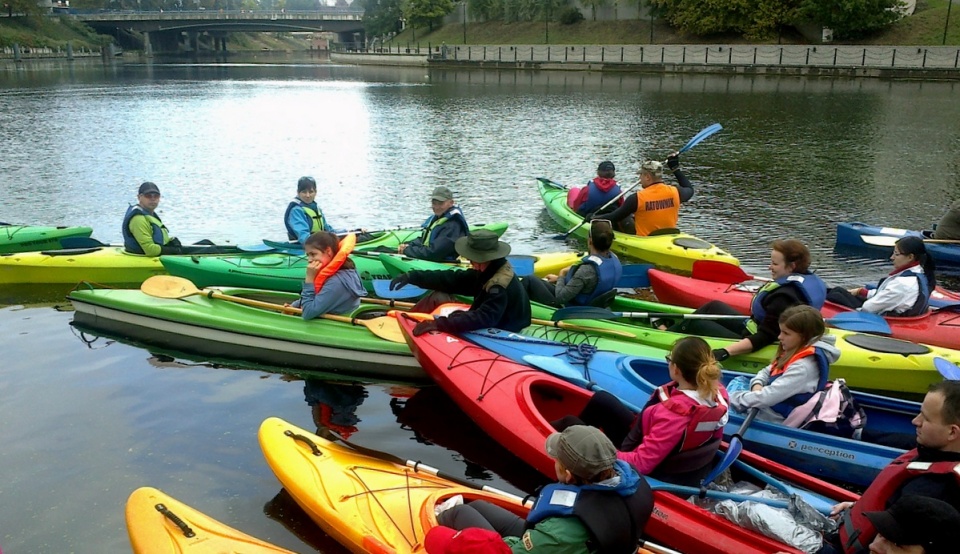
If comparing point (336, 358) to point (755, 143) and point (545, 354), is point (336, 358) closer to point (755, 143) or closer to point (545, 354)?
point (545, 354)

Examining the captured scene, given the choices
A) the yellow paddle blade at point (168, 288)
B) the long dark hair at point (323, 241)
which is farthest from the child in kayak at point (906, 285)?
the yellow paddle blade at point (168, 288)

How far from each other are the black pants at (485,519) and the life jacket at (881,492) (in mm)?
1859

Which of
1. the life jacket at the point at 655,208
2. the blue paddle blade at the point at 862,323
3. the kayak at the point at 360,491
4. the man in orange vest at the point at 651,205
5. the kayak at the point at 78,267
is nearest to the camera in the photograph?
the kayak at the point at 360,491

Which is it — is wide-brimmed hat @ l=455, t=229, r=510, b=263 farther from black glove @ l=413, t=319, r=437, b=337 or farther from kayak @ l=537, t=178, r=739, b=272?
kayak @ l=537, t=178, r=739, b=272

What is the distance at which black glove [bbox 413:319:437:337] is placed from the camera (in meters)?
7.66

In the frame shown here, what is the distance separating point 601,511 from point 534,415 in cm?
236

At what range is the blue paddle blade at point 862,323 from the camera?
7.99m

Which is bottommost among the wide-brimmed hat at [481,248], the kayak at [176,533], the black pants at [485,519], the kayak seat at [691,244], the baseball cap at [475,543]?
the kayak at [176,533]

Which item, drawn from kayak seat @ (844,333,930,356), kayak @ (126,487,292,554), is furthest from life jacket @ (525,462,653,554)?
kayak seat @ (844,333,930,356)

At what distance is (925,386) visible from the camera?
741cm

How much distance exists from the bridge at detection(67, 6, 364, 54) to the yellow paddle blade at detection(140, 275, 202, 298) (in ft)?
281

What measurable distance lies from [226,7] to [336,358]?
139 metres

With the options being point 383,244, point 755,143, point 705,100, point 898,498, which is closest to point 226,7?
point 705,100

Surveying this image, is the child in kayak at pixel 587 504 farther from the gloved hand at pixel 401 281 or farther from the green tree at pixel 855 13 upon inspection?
the green tree at pixel 855 13
